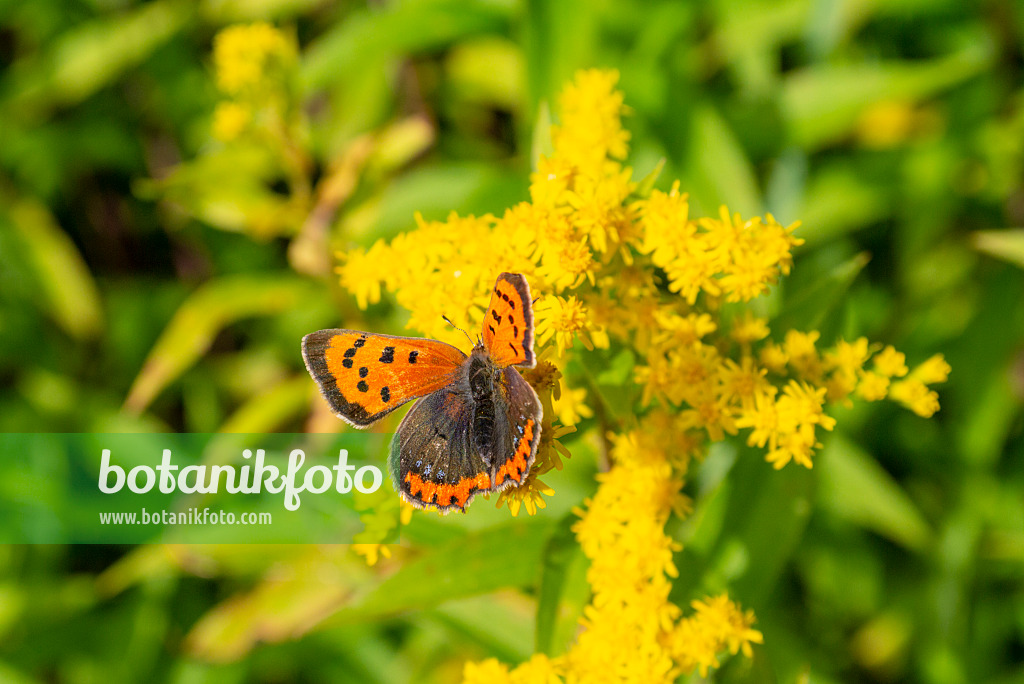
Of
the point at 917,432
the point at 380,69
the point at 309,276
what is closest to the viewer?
the point at 309,276

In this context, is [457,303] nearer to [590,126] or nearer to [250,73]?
[590,126]

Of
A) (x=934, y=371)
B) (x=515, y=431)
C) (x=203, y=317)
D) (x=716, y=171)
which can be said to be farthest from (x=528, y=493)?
(x=203, y=317)

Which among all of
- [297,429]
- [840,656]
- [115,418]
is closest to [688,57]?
[297,429]

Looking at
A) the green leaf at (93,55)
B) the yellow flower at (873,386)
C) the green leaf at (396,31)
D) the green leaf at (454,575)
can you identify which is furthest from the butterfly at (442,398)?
the green leaf at (93,55)

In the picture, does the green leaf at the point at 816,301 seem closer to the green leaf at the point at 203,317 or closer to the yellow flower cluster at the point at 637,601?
the yellow flower cluster at the point at 637,601

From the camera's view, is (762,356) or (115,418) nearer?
(762,356)

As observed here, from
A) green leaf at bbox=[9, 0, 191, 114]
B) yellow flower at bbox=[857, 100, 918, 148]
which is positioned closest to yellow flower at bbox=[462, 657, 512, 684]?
yellow flower at bbox=[857, 100, 918, 148]

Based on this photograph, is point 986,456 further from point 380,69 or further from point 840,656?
point 380,69
